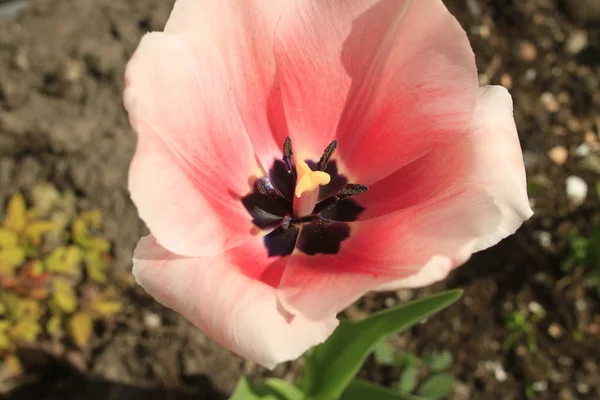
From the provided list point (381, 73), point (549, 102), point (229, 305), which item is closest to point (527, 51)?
point (549, 102)

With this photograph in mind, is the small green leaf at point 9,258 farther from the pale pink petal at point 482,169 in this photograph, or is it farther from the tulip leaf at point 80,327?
the pale pink petal at point 482,169

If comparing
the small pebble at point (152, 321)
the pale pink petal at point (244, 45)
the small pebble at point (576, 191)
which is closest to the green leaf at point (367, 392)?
the pale pink petal at point (244, 45)

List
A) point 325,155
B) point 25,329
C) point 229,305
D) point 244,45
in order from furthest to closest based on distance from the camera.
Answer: point 25,329
point 325,155
point 244,45
point 229,305

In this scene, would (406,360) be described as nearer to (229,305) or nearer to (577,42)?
(229,305)

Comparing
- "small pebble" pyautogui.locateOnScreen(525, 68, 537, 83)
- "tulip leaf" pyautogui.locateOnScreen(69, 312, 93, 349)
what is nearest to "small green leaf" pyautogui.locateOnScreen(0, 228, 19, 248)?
"tulip leaf" pyautogui.locateOnScreen(69, 312, 93, 349)

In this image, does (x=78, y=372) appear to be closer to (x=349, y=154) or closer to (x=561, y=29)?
(x=349, y=154)
